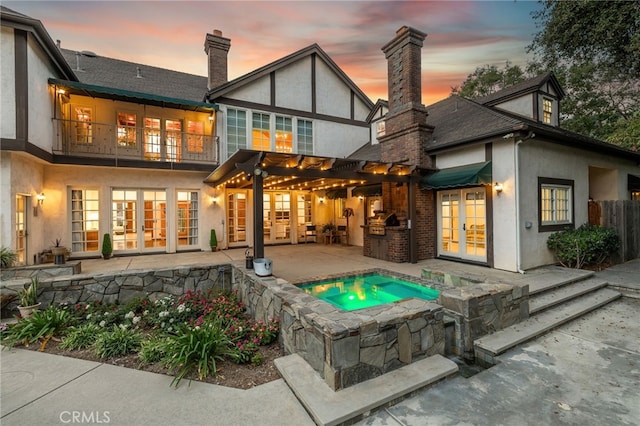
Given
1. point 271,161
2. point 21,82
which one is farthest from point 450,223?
point 21,82

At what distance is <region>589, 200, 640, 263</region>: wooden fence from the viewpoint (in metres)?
8.91

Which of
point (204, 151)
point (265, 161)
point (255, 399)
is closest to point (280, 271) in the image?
point (265, 161)

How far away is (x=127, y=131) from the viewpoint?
34.2ft

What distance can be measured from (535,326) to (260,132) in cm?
1126

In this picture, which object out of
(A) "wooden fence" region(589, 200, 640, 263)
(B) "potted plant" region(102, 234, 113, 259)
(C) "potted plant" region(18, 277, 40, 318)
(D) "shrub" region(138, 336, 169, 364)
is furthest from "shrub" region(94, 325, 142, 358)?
(A) "wooden fence" region(589, 200, 640, 263)

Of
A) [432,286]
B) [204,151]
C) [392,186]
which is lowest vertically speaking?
[432,286]

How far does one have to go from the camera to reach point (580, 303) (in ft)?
18.6

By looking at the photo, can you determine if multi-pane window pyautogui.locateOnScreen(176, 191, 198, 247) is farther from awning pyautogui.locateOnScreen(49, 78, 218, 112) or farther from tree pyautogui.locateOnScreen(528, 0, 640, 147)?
tree pyautogui.locateOnScreen(528, 0, 640, 147)

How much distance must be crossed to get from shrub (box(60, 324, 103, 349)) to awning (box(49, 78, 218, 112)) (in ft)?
24.8

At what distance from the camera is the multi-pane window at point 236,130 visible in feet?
37.8

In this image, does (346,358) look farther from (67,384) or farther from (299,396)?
(67,384)

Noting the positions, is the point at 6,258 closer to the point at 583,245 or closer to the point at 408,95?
the point at 408,95

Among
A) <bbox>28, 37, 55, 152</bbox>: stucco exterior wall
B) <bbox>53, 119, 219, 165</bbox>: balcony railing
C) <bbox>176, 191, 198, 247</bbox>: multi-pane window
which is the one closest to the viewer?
<bbox>28, 37, 55, 152</bbox>: stucco exterior wall

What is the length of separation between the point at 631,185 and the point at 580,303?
9.75m
